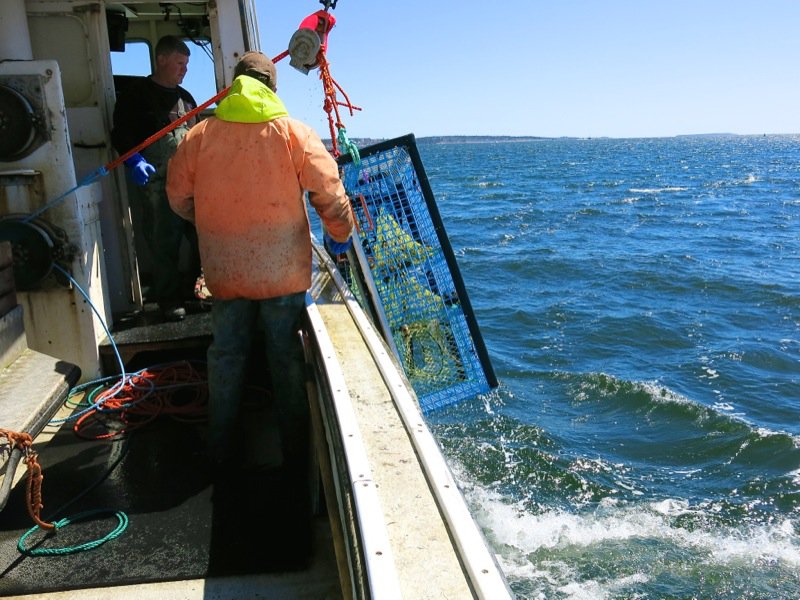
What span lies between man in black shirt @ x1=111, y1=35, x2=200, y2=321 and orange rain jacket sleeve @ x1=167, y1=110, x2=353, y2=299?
1537 millimetres

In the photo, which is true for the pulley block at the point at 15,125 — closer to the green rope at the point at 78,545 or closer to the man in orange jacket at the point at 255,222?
the man in orange jacket at the point at 255,222

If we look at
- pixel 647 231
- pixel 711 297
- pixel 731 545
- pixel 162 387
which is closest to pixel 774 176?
pixel 647 231

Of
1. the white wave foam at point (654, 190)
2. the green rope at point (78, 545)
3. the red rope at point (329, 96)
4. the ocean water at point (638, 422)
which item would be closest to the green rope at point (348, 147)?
the red rope at point (329, 96)

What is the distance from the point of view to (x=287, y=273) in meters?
3.65

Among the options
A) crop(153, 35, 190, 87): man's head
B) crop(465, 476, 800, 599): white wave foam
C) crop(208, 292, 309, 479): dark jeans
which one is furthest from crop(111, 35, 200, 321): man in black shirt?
crop(465, 476, 800, 599): white wave foam

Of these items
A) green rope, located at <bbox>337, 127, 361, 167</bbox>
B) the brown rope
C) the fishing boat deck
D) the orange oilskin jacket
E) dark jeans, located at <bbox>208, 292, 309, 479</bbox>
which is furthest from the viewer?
green rope, located at <bbox>337, 127, 361, 167</bbox>

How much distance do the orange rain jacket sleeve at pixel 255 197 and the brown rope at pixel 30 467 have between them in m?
1.13

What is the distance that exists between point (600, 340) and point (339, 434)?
1204 centimetres

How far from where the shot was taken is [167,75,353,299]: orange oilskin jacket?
11.2ft

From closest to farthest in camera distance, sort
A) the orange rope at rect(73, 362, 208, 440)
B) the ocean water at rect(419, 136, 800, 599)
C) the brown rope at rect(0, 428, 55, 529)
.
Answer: the brown rope at rect(0, 428, 55, 529), the orange rope at rect(73, 362, 208, 440), the ocean water at rect(419, 136, 800, 599)

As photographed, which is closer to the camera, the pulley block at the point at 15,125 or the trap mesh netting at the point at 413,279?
the pulley block at the point at 15,125

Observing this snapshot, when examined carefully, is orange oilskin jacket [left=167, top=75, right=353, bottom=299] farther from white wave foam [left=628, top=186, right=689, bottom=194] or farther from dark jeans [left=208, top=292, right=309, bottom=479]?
white wave foam [left=628, top=186, right=689, bottom=194]

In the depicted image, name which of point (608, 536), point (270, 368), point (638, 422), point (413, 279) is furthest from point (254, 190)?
point (638, 422)

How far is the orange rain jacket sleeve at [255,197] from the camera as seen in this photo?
344 cm
